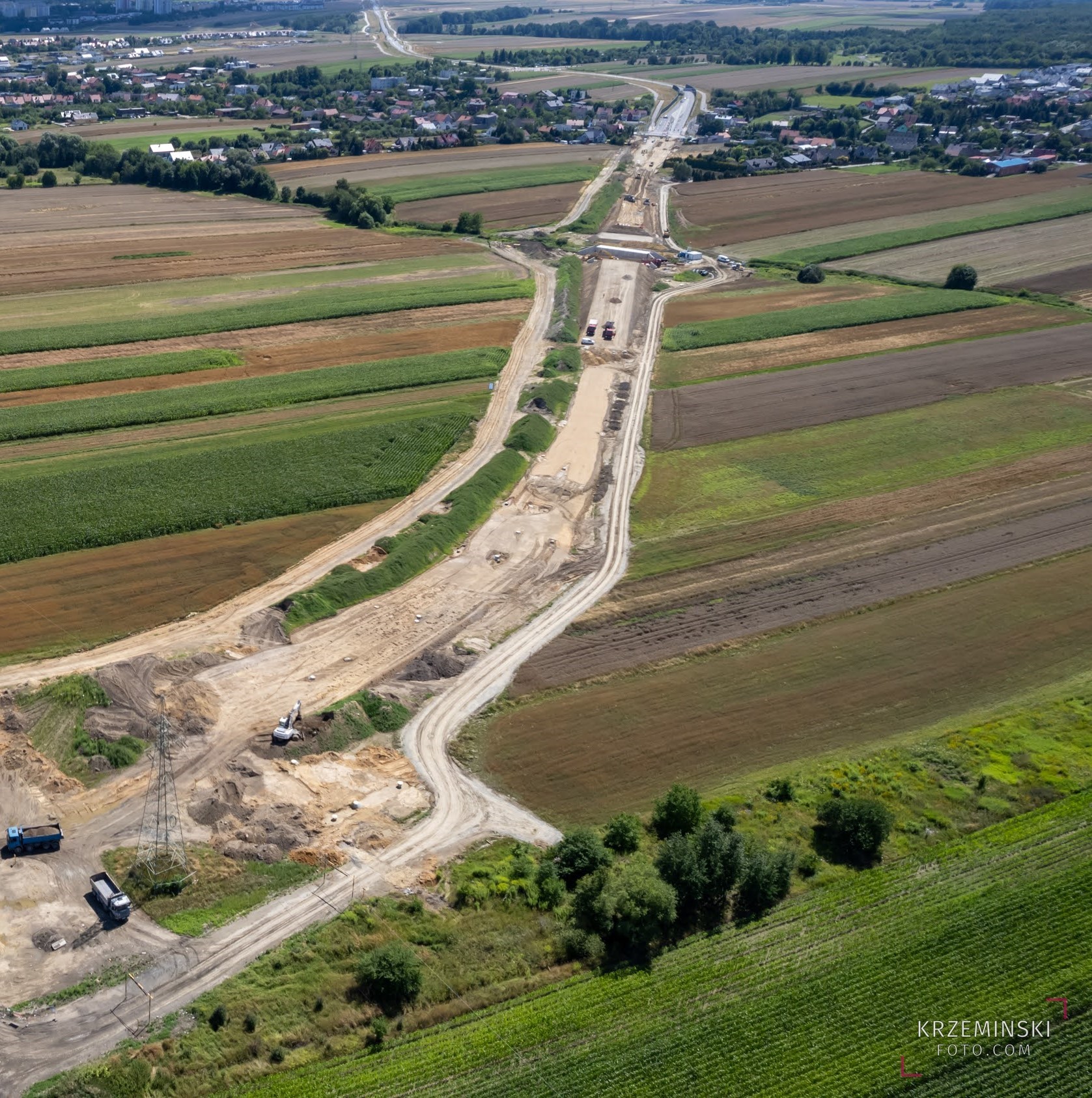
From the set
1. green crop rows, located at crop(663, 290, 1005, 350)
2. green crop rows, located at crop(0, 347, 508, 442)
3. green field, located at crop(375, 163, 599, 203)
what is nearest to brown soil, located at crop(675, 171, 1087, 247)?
green field, located at crop(375, 163, 599, 203)

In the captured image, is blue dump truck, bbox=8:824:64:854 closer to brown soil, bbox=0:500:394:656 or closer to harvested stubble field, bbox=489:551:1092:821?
brown soil, bbox=0:500:394:656

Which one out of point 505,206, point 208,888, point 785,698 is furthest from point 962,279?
point 208,888

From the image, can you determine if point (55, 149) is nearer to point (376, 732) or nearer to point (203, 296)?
point (203, 296)

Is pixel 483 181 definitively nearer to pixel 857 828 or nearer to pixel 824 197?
pixel 824 197

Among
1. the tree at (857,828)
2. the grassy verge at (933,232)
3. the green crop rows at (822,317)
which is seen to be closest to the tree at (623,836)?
the tree at (857,828)

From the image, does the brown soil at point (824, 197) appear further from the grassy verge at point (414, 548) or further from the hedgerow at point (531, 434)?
the grassy verge at point (414, 548)

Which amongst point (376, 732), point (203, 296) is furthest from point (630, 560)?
point (203, 296)

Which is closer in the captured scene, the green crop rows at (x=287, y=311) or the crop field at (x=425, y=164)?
the green crop rows at (x=287, y=311)
